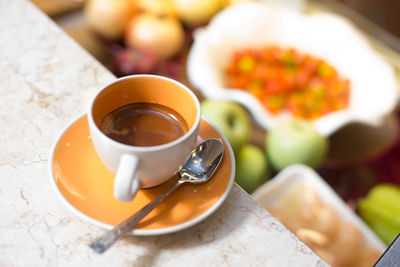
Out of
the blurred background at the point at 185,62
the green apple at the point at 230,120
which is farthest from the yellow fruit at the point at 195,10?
the green apple at the point at 230,120

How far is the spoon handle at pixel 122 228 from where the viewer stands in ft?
0.98

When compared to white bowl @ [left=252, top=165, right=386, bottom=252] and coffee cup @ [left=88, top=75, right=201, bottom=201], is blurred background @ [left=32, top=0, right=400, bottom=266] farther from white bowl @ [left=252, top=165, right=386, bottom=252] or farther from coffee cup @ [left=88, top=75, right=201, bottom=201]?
coffee cup @ [left=88, top=75, right=201, bottom=201]

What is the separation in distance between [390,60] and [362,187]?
0.40 meters

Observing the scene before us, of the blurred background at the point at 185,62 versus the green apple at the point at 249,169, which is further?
the blurred background at the point at 185,62

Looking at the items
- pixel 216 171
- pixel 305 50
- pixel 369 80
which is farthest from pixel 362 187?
pixel 216 171

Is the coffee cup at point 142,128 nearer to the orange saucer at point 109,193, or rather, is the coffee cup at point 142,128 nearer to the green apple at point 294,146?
the orange saucer at point 109,193

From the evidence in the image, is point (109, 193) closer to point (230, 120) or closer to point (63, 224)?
point (63, 224)

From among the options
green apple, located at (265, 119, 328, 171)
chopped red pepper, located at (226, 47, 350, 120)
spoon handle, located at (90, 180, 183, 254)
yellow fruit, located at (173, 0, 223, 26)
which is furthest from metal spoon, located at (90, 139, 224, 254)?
yellow fruit, located at (173, 0, 223, 26)

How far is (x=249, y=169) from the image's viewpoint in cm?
72

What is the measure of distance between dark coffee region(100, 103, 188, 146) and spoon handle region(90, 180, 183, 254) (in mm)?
50

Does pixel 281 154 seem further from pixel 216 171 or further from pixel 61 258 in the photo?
pixel 61 258

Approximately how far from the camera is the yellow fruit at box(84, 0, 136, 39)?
0.90 m

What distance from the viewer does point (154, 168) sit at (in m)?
0.32

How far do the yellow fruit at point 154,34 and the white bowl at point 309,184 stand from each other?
1.46 feet
